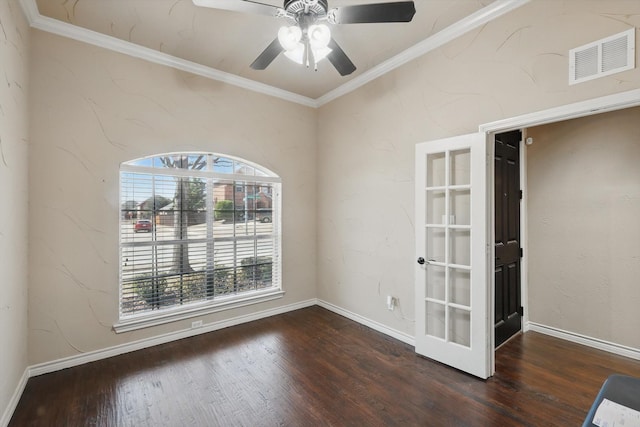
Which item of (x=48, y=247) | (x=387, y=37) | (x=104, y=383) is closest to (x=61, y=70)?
(x=48, y=247)

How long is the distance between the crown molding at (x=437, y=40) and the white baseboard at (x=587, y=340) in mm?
3354

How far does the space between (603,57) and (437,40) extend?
52.7 inches

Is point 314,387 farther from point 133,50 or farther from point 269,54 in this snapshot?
point 133,50

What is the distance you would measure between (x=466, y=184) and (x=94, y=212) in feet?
11.6

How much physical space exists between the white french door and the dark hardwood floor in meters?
0.20

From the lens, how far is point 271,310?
403 cm

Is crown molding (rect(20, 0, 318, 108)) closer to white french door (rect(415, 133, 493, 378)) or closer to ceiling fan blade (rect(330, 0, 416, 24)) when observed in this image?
ceiling fan blade (rect(330, 0, 416, 24))

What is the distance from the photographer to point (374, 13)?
1829mm

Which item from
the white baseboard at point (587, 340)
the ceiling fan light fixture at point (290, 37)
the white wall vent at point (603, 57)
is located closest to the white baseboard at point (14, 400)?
the ceiling fan light fixture at point (290, 37)

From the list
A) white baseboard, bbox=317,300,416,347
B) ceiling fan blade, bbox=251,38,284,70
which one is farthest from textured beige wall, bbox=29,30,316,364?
white baseboard, bbox=317,300,416,347

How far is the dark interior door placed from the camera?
123 inches

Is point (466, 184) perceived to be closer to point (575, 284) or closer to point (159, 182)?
point (575, 284)

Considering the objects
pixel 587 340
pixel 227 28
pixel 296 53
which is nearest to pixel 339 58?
pixel 296 53

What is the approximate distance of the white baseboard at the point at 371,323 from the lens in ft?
10.5
